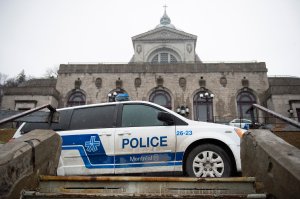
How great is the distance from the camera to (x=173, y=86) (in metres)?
25.7

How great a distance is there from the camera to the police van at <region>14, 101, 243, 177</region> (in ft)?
17.7

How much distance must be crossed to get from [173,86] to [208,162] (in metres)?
20.6

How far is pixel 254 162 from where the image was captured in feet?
12.5

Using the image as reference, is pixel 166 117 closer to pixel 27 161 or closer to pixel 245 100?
pixel 27 161

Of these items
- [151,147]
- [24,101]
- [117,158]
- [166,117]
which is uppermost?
[24,101]

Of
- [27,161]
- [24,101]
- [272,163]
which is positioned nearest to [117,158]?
[27,161]

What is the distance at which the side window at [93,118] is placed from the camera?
5930 millimetres

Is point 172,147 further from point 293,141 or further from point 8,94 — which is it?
point 8,94

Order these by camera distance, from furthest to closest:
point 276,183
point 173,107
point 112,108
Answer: point 173,107 < point 112,108 < point 276,183

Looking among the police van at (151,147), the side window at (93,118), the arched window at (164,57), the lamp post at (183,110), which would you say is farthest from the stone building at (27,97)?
the police van at (151,147)

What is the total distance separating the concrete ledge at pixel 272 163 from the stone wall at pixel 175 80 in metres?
20.7

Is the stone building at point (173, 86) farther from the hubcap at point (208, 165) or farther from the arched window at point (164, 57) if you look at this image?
the hubcap at point (208, 165)

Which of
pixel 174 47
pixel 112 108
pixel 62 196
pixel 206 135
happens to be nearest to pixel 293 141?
pixel 206 135

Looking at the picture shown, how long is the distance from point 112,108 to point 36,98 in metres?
21.7
